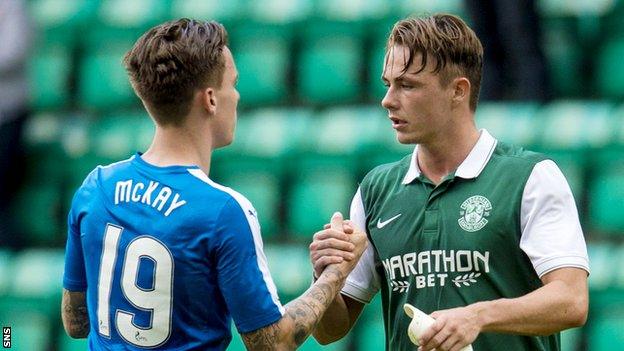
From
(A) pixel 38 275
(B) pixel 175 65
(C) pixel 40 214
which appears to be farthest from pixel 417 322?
(C) pixel 40 214

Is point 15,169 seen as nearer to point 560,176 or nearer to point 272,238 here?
point 272,238

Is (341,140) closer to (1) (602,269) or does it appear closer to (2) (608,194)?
(2) (608,194)

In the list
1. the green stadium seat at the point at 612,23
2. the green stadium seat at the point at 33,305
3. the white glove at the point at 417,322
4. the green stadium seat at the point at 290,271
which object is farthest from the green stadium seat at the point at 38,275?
the white glove at the point at 417,322

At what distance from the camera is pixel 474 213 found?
3461mm

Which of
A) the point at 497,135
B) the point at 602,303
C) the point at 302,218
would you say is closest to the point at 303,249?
the point at 302,218

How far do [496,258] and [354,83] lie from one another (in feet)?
13.9

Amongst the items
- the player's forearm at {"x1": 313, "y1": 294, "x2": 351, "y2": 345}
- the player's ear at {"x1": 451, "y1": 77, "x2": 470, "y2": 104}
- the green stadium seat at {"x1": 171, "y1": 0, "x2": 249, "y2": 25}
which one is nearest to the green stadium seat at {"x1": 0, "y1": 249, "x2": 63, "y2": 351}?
the green stadium seat at {"x1": 171, "y1": 0, "x2": 249, "y2": 25}

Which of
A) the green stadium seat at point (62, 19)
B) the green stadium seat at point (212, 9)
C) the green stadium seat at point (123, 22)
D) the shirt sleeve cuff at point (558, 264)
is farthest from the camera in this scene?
the green stadium seat at point (62, 19)

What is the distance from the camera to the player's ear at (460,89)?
355 centimetres

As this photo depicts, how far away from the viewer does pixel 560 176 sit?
3.41 metres

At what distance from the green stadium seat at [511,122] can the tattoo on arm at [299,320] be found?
10.6 feet

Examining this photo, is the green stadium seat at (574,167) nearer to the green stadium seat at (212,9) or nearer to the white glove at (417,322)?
the green stadium seat at (212,9)

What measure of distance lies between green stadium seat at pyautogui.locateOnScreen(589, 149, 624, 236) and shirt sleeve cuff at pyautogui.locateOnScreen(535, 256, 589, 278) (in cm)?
304

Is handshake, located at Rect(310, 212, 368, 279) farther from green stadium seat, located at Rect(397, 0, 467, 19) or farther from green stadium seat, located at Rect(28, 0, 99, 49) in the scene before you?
green stadium seat, located at Rect(28, 0, 99, 49)
